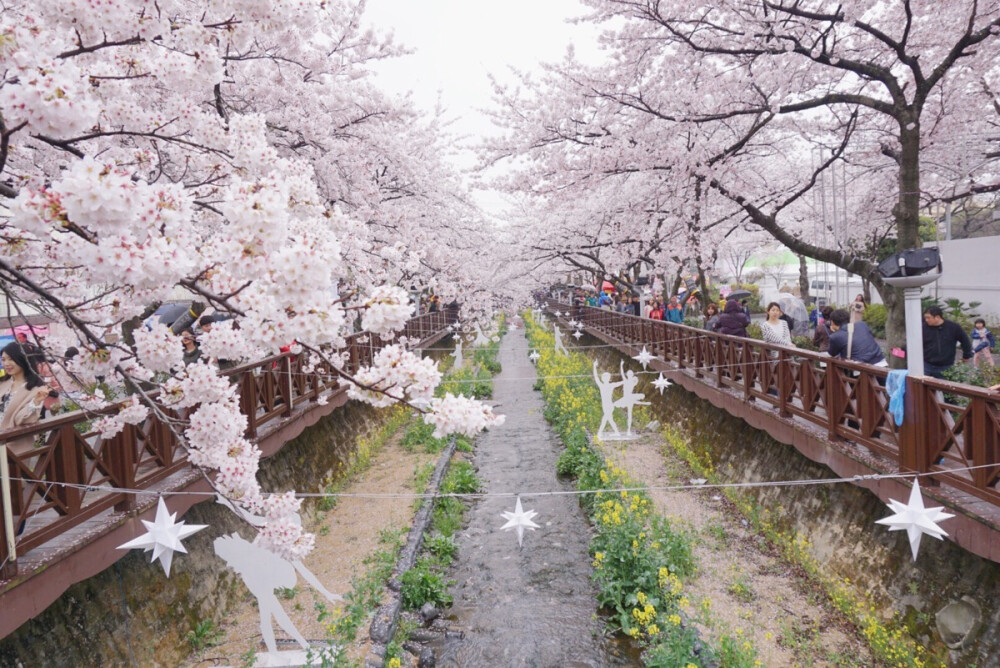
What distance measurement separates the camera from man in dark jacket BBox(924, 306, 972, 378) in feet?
25.1

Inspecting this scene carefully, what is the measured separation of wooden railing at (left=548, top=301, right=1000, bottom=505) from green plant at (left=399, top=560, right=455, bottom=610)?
460 centimetres

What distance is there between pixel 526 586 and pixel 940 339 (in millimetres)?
5649

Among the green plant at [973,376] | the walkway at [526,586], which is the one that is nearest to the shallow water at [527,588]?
the walkway at [526,586]

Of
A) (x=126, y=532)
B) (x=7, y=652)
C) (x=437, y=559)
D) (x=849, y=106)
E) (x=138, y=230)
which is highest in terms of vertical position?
(x=849, y=106)

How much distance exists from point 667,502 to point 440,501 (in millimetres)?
3534

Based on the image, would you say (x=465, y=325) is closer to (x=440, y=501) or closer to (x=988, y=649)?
(x=440, y=501)

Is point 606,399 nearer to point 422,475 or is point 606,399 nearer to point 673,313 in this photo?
point 422,475

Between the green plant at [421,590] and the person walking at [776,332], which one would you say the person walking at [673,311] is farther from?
the green plant at [421,590]

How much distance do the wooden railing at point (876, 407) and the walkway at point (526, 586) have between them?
3269 mm

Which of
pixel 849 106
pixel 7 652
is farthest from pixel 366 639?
pixel 849 106

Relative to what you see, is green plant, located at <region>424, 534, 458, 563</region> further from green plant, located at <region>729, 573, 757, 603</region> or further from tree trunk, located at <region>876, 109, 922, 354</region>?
tree trunk, located at <region>876, 109, 922, 354</region>

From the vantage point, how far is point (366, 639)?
20.8 feet

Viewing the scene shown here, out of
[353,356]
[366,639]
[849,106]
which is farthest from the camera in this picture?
[353,356]

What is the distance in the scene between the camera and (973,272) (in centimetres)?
1842
